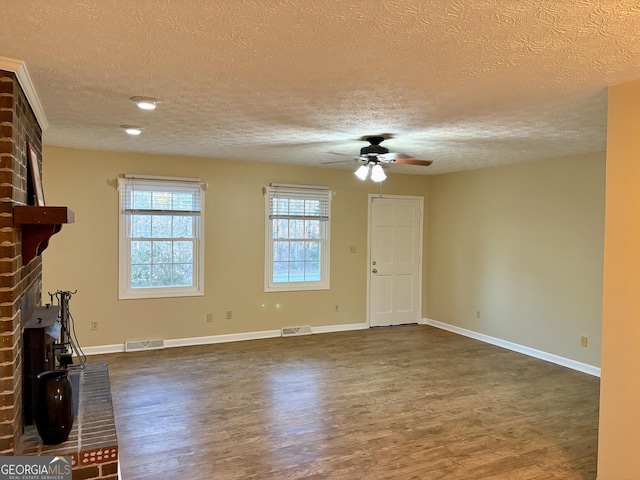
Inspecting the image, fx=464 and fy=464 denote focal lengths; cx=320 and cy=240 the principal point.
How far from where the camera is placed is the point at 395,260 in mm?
7332

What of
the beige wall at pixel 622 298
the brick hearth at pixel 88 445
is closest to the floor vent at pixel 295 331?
the brick hearth at pixel 88 445

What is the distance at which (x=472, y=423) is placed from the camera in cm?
369

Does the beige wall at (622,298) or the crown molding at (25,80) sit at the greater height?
the crown molding at (25,80)

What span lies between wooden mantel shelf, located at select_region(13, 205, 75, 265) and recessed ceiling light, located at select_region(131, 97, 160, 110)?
916mm

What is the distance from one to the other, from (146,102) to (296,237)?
369cm

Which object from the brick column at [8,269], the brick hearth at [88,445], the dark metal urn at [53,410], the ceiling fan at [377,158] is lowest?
the brick hearth at [88,445]

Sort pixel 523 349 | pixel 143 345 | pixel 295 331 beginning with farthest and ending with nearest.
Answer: pixel 295 331 < pixel 523 349 < pixel 143 345

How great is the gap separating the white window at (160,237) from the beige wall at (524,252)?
12.1 feet

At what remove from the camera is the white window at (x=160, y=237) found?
561cm

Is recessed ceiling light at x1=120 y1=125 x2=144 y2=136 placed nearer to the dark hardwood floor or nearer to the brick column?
the brick column

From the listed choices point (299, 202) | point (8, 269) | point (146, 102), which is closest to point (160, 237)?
point (299, 202)

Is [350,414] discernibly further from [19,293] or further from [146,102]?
[146,102]

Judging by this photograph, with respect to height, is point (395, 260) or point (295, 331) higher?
point (395, 260)

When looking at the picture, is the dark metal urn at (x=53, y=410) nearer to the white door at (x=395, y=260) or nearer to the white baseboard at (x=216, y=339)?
the white baseboard at (x=216, y=339)
